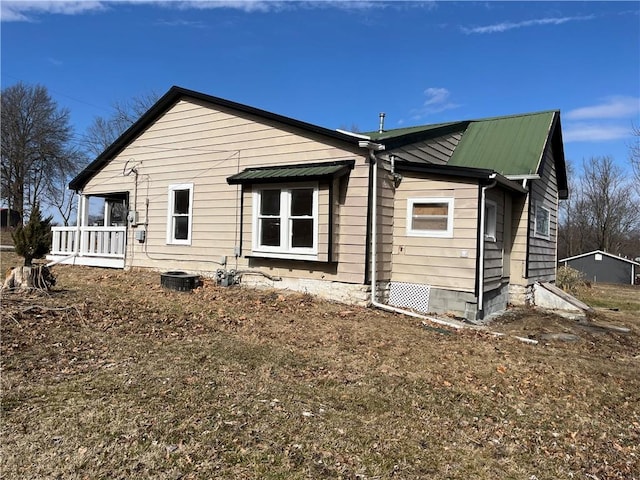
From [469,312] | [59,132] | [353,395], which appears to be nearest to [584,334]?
[469,312]

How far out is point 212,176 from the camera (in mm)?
11164

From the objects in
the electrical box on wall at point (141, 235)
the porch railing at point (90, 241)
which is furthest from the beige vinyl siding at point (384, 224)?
the porch railing at point (90, 241)

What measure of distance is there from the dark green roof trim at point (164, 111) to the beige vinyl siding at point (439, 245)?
163 cm

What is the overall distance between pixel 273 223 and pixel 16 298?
4.80 meters

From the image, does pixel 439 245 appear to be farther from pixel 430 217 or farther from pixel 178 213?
pixel 178 213

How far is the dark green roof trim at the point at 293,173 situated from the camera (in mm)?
8695

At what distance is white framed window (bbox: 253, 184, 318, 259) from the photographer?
919 centimetres

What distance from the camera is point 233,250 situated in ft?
34.8

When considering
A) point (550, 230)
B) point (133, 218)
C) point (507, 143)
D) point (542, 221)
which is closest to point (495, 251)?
point (507, 143)

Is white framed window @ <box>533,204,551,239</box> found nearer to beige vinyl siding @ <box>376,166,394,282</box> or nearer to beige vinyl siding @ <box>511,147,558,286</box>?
beige vinyl siding @ <box>511,147,558,286</box>

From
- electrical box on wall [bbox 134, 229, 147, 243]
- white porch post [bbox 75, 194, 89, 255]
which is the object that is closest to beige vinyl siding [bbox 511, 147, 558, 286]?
electrical box on wall [bbox 134, 229, 147, 243]

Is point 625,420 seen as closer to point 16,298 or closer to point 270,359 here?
point 270,359

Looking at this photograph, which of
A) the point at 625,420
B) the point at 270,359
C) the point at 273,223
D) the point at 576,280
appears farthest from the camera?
the point at 576,280

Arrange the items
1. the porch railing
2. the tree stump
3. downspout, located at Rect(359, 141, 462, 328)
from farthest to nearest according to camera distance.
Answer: the porch railing, downspout, located at Rect(359, 141, 462, 328), the tree stump
